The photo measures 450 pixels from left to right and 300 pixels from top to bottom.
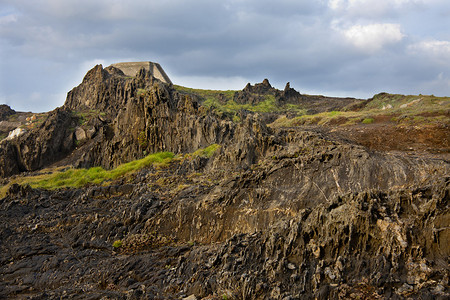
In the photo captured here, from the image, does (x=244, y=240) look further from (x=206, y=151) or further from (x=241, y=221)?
(x=206, y=151)

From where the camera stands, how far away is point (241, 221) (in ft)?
40.6

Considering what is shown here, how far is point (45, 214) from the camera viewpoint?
17906mm

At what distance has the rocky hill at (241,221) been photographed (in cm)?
718

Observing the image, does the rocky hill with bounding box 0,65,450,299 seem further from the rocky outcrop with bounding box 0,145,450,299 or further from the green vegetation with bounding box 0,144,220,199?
the green vegetation with bounding box 0,144,220,199

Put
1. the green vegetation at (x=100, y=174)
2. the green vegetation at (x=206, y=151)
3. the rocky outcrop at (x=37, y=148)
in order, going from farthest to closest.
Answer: the rocky outcrop at (x=37, y=148), the green vegetation at (x=206, y=151), the green vegetation at (x=100, y=174)

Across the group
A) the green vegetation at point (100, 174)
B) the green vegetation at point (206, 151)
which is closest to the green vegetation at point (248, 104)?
the green vegetation at point (100, 174)

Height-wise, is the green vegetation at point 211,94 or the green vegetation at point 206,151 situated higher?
the green vegetation at point 211,94

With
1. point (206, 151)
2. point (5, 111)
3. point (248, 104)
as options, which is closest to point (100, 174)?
point (206, 151)

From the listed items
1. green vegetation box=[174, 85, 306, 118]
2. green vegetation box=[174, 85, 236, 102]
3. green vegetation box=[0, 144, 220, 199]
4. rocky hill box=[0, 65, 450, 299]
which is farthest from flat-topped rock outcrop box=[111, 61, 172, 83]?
rocky hill box=[0, 65, 450, 299]

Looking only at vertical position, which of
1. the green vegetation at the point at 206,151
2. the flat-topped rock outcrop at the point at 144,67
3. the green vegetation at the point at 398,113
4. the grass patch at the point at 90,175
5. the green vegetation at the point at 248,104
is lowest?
the grass patch at the point at 90,175

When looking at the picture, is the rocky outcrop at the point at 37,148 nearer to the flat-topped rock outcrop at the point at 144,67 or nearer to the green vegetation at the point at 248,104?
the green vegetation at the point at 248,104

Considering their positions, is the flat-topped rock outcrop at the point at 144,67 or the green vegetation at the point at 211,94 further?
the flat-topped rock outcrop at the point at 144,67

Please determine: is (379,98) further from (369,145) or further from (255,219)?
(255,219)

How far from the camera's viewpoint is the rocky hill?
718 cm
